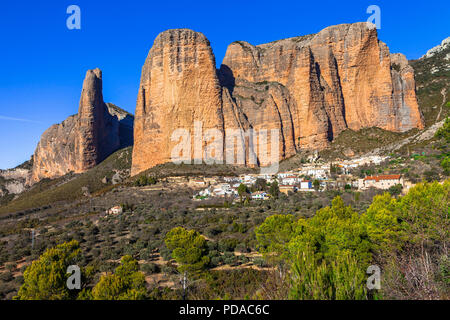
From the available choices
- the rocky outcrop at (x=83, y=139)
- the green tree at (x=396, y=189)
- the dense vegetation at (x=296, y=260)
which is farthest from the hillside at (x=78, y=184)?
the green tree at (x=396, y=189)

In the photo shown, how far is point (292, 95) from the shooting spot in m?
72.9

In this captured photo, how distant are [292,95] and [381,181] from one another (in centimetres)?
3639

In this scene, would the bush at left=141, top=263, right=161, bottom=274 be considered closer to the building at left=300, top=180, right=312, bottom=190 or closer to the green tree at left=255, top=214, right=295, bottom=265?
the green tree at left=255, top=214, right=295, bottom=265

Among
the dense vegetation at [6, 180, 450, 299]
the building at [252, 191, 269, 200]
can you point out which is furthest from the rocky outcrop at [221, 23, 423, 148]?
the dense vegetation at [6, 180, 450, 299]

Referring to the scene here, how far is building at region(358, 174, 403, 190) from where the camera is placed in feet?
134

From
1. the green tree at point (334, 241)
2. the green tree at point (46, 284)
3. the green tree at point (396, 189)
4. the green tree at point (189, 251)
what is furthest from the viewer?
the green tree at point (396, 189)

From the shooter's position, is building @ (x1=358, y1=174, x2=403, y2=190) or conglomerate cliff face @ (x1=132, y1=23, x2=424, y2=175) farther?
conglomerate cliff face @ (x1=132, y1=23, x2=424, y2=175)

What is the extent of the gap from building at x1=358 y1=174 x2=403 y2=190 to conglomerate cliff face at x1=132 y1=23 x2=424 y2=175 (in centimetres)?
2456

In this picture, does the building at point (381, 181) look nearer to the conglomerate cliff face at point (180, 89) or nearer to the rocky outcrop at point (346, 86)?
the rocky outcrop at point (346, 86)

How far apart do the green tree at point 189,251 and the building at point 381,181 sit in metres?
30.9

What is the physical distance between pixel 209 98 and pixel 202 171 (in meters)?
17.3

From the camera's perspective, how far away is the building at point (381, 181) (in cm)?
4075

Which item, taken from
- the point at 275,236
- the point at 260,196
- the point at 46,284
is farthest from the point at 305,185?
the point at 46,284
